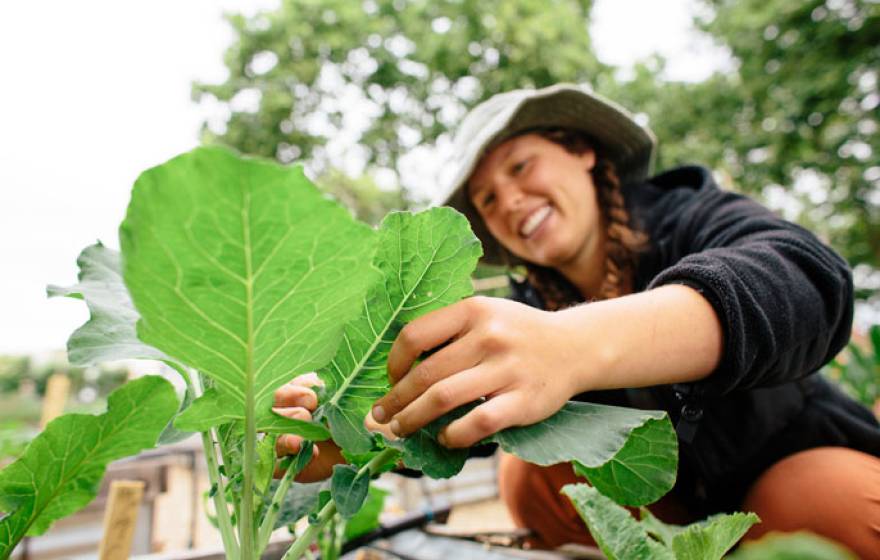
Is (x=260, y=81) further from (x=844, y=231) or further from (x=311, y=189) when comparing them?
(x=844, y=231)

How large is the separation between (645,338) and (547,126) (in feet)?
2.99

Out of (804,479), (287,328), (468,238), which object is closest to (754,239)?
(804,479)

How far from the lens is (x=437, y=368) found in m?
0.36

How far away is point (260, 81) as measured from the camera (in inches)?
264

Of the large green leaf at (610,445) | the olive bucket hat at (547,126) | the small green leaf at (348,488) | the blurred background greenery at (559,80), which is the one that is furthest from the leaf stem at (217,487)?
the blurred background greenery at (559,80)

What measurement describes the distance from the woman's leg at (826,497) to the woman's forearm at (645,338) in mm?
463

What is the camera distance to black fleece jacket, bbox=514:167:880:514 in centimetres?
52

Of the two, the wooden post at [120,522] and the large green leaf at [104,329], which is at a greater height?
the large green leaf at [104,329]

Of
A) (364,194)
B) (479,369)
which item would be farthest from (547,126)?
(364,194)

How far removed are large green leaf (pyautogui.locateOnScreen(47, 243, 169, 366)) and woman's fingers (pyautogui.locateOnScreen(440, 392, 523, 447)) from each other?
24 cm

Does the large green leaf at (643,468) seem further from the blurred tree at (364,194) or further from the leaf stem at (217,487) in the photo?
the blurred tree at (364,194)

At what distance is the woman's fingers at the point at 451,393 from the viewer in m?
0.35

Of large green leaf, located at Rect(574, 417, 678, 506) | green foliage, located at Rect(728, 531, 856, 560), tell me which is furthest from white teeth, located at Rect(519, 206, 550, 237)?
green foliage, located at Rect(728, 531, 856, 560)

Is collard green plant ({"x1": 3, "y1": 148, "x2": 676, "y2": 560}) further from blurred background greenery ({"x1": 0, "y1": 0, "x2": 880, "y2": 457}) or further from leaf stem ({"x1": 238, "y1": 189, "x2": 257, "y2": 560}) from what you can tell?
blurred background greenery ({"x1": 0, "y1": 0, "x2": 880, "y2": 457})
